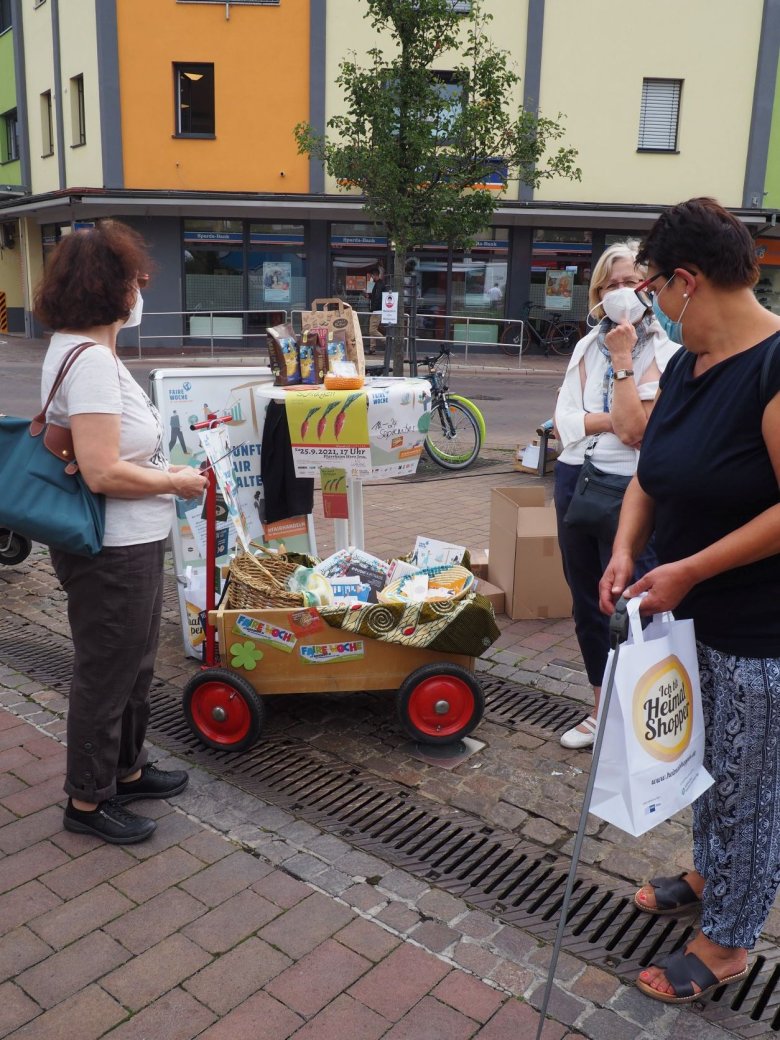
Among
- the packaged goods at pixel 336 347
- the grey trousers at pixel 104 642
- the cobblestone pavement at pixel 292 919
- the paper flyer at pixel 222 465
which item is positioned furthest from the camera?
the packaged goods at pixel 336 347

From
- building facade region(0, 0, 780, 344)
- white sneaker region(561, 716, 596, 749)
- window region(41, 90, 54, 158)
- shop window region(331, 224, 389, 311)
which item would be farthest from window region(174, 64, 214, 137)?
white sneaker region(561, 716, 596, 749)

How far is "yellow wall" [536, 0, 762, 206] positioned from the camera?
2030cm

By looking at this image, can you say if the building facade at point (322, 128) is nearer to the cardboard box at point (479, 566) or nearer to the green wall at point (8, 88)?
the green wall at point (8, 88)

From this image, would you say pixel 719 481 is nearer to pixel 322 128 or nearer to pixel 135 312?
pixel 135 312

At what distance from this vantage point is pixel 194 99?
68.1 ft

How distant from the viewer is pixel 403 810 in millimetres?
3275

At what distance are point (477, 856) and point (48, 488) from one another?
180 centimetres

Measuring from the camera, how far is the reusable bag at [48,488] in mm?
2693

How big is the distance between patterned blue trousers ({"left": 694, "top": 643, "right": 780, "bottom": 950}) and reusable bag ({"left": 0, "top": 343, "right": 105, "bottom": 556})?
1.77m

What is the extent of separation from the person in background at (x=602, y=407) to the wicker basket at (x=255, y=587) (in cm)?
111

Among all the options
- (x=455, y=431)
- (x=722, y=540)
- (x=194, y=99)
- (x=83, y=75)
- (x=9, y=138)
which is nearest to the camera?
(x=722, y=540)

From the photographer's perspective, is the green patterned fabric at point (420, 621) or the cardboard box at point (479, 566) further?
the cardboard box at point (479, 566)

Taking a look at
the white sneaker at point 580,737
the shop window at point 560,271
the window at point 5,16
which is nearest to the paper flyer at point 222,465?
the white sneaker at point 580,737

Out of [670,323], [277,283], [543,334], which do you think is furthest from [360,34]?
[670,323]
